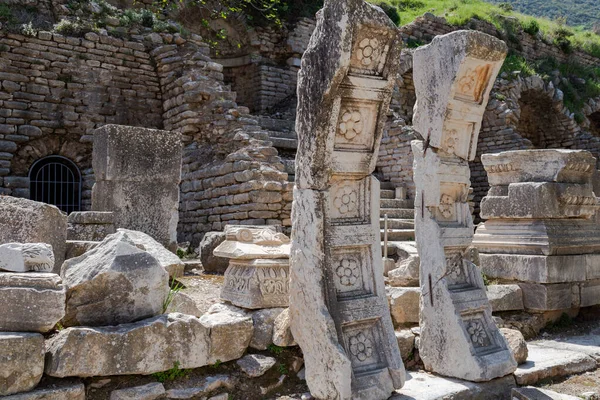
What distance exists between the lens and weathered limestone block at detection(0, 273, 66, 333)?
289cm

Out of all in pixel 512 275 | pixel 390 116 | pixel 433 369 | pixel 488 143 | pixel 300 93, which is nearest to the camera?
pixel 300 93

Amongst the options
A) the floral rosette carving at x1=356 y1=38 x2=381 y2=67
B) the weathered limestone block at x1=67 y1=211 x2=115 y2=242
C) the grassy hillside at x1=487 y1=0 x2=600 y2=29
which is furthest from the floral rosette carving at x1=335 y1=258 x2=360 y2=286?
the grassy hillside at x1=487 y1=0 x2=600 y2=29

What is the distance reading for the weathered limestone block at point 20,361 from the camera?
2.79 m

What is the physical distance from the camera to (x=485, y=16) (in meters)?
20.7

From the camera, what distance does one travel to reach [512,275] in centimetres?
591

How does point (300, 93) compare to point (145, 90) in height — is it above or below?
below

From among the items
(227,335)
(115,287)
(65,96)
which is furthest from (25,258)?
(65,96)

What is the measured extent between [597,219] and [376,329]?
4451 mm

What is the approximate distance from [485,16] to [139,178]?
17.5 metres

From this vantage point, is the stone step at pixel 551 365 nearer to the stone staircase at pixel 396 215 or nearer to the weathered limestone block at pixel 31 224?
the weathered limestone block at pixel 31 224

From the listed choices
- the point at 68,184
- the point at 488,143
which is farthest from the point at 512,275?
the point at 488,143

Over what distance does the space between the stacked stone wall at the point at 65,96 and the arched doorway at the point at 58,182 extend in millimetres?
162

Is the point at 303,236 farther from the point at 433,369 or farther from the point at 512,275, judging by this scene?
the point at 512,275

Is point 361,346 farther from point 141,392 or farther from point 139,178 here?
point 139,178
